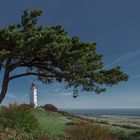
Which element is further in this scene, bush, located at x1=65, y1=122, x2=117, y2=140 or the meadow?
the meadow

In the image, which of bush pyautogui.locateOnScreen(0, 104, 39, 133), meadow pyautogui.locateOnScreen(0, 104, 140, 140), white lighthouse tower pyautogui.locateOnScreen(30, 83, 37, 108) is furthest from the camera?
white lighthouse tower pyautogui.locateOnScreen(30, 83, 37, 108)

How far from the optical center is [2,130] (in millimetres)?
22141

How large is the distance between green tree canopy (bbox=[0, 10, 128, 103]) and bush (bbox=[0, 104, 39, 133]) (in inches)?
110

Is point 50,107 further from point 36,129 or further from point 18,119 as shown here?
point 18,119

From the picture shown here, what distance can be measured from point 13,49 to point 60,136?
702 centimetres

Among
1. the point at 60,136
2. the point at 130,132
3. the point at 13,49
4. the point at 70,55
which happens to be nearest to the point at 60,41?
the point at 70,55

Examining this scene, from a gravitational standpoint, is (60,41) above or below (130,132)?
above

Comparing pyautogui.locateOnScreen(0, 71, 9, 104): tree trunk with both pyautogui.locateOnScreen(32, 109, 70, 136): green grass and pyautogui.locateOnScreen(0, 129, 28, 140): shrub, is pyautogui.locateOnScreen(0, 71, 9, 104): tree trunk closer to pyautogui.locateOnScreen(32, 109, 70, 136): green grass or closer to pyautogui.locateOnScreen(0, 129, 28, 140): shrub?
pyautogui.locateOnScreen(32, 109, 70, 136): green grass

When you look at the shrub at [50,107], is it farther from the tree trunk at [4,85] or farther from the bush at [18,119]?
the bush at [18,119]

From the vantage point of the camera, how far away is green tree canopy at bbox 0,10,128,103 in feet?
82.2

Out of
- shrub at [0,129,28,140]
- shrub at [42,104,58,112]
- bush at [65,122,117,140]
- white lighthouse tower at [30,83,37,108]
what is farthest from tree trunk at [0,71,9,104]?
white lighthouse tower at [30,83,37,108]

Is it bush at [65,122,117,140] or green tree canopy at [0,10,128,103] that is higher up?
green tree canopy at [0,10,128,103]

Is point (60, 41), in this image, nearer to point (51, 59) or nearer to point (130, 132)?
point (51, 59)

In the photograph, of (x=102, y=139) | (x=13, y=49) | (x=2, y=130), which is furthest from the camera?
(x=13, y=49)
